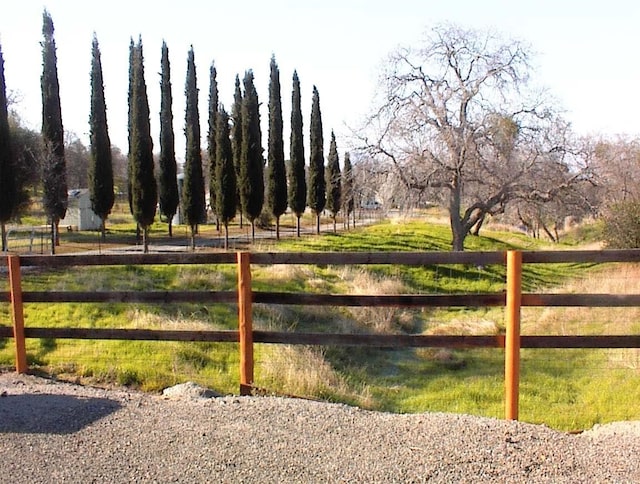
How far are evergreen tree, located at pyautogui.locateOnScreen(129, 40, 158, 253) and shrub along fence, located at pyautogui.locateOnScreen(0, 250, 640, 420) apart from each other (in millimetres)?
21085

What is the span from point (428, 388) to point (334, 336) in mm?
4251

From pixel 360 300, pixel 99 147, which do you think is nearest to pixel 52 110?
pixel 99 147

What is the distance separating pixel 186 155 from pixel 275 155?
15.9 feet

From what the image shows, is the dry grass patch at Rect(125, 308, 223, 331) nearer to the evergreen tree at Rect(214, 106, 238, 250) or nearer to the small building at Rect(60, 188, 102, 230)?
the evergreen tree at Rect(214, 106, 238, 250)

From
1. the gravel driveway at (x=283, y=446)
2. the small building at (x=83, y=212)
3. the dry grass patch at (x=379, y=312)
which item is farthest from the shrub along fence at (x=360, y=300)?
the small building at (x=83, y=212)

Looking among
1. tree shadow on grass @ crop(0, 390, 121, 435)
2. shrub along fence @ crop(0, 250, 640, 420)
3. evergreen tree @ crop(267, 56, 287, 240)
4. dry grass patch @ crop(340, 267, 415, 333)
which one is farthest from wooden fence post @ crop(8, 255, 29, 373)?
evergreen tree @ crop(267, 56, 287, 240)

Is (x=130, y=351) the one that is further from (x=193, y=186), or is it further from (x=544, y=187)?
(x=193, y=186)

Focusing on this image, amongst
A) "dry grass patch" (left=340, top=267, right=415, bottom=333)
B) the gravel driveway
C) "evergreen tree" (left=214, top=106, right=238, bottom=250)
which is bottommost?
"dry grass patch" (left=340, top=267, right=415, bottom=333)

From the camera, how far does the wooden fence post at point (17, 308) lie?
5559 mm

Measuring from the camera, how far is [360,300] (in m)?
4.82

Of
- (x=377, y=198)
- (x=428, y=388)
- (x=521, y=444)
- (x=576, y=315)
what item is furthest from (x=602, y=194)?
(x=521, y=444)

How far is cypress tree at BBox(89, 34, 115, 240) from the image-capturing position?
2759cm

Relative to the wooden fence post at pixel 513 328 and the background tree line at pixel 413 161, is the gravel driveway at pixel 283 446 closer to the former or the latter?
the wooden fence post at pixel 513 328

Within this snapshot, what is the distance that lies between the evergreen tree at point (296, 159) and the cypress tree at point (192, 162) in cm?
548
